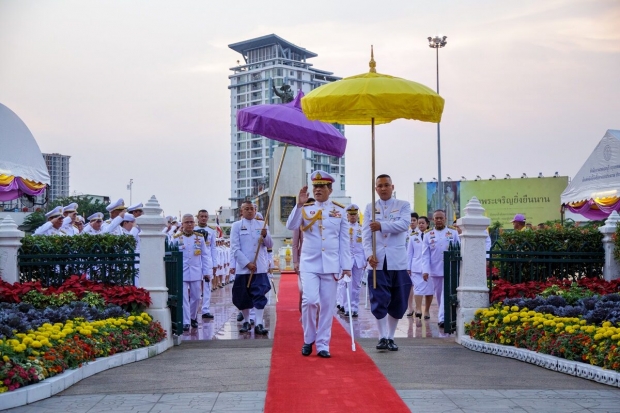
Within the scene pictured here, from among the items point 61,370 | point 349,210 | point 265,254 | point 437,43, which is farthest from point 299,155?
point 61,370

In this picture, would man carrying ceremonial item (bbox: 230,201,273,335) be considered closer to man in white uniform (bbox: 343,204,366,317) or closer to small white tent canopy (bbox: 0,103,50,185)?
man in white uniform (bbox: 343,204,366,317)

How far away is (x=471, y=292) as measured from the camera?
35.5ft

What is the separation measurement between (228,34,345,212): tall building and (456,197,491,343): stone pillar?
14450 centimetres

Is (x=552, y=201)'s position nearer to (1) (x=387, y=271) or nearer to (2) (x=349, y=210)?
(2) (x=349, y=210)

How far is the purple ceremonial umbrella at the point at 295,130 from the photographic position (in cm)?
1131

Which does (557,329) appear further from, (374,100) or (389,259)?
(374,100)

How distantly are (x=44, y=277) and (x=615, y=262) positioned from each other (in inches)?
324

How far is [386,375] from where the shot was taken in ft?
26.1

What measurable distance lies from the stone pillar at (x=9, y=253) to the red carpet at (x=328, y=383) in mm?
3978

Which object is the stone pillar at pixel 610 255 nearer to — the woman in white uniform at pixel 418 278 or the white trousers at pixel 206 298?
the woman in white uniform at pixel 418 278

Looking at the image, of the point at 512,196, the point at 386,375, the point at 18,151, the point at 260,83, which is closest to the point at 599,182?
the point at 18,151

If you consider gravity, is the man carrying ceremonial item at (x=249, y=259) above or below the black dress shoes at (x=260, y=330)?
above

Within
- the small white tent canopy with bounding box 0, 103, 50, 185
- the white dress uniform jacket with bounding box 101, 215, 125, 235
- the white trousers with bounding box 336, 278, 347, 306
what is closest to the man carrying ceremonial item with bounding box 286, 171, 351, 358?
the white dress uniform jacket with bounding box 101, 215, 125, 235

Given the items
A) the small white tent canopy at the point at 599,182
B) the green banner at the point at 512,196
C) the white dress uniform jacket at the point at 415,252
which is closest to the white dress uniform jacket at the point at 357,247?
the white dress uniform jacket at the point at 415,252
